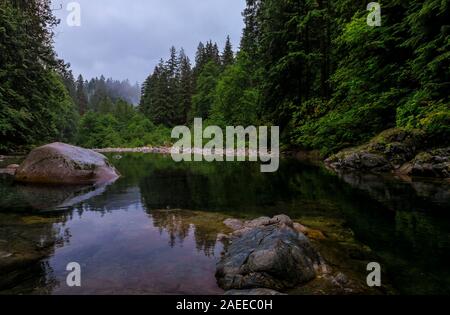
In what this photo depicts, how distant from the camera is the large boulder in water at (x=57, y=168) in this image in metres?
10.5

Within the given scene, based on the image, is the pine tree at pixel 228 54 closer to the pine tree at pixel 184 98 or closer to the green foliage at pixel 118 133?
the pine tree at pixel 184 98

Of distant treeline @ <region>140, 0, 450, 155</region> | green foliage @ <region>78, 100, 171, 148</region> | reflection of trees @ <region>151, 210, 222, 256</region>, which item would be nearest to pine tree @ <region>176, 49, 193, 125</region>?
green foliage @ <region>78, 100, 171, 148</region>

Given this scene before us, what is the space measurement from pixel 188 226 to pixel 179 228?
0.18 meters

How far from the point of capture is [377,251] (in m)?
4.45

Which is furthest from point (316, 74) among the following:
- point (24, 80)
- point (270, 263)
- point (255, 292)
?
point (255, 292)

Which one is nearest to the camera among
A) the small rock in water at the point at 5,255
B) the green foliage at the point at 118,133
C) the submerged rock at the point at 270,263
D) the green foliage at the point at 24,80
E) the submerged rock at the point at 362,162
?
the submerged rock at the point at 270,263

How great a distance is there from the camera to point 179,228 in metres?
5.61

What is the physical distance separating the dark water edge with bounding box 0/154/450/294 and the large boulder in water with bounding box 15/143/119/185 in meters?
0.82

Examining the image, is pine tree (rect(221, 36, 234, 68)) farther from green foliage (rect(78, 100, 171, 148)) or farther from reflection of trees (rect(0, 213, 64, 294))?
reflection of trees (rect(0, 213, 64, 294))

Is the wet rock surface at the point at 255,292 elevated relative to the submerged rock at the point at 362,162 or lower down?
lower down

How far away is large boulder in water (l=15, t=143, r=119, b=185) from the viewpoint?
1051 centimetres

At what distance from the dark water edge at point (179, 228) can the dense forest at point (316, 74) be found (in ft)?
12.8

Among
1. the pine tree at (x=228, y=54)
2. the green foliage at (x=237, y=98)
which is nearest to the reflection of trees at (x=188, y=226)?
the green foliage at (x=237, y=98)
